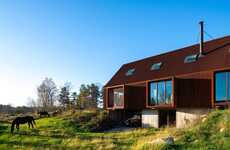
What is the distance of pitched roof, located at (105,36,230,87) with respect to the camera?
2248 centimetres

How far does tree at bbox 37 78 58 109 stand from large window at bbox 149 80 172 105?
45.4 m

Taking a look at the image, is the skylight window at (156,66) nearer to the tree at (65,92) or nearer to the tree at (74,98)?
the tree at (74,98)

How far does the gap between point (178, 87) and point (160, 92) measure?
176 cm

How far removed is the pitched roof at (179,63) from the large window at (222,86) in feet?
2.17

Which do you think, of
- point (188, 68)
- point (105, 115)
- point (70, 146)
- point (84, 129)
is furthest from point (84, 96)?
point (70, 146)

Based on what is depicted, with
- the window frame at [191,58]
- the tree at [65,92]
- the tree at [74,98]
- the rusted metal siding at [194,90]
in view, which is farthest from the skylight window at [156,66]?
the tree at [65,92]

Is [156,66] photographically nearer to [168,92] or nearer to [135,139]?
[168,92]

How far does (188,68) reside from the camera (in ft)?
79.6

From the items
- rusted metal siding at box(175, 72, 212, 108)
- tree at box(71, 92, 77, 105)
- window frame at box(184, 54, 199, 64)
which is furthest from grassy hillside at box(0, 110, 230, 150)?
tree at box(71, 92, 77, 105)

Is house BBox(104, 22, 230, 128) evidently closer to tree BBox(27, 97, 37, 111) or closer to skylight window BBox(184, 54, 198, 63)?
Answer: skylight window BBox(184, 54, 198, 63)

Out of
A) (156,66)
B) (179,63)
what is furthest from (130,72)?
(179,63)

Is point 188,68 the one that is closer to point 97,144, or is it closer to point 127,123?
point 127,123

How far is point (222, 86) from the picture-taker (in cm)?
2030

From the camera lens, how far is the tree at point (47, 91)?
68312 mm
